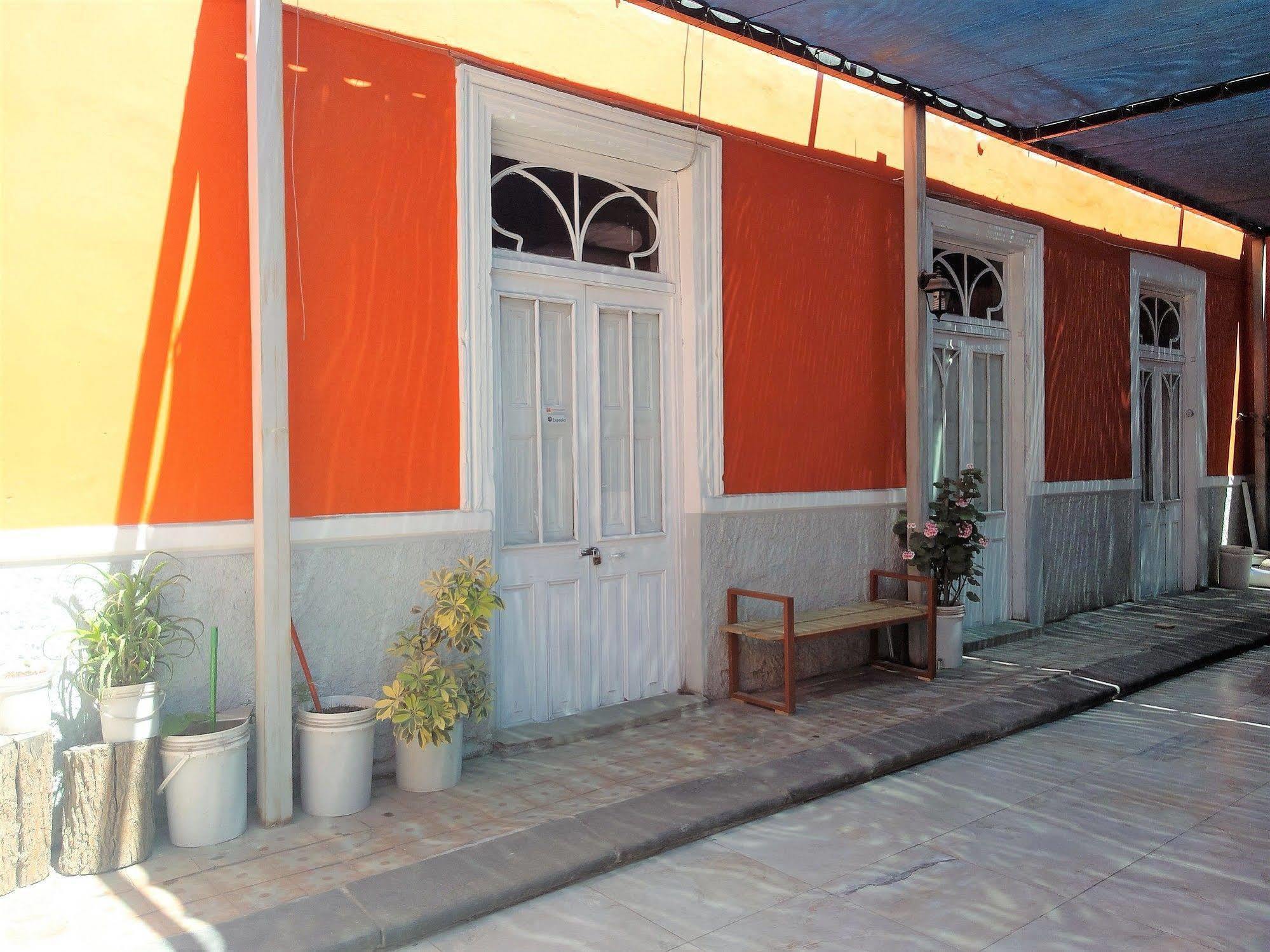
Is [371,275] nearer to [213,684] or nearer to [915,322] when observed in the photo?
[213,684]

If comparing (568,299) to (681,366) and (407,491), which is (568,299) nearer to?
(681,366)

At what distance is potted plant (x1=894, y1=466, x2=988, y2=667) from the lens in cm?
632

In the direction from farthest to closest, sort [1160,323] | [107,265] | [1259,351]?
[1259,351]
[1160,323]
[107,265]

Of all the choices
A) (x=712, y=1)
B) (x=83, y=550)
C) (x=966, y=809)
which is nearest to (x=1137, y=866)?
(x=966, y=809)

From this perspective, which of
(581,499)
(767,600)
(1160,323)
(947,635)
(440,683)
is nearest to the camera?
(440,683)

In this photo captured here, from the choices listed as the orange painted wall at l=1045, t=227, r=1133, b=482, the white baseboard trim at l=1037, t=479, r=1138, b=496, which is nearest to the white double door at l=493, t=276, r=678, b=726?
the white baseboard trim at l=1037, t=479, r=1138, b=496

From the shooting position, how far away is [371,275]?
4.23m

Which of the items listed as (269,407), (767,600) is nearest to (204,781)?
(269,407)

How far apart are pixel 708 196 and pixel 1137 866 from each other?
379 cm

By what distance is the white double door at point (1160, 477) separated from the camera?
30.5 feet

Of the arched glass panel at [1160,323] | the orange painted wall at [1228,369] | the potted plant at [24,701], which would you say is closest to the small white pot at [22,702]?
the potted plant at [24,701]

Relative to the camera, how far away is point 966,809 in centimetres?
411

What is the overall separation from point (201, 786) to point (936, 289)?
16.3 feet

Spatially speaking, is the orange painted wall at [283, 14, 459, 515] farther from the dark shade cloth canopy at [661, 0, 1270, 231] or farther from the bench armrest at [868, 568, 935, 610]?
the bench armrest at [868, 568, 935, 610]
